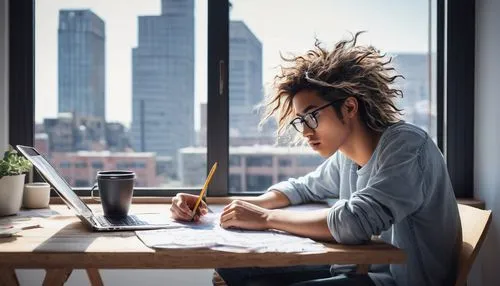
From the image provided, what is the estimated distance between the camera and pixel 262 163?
245 cm

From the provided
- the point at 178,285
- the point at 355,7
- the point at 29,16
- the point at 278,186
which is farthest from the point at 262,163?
the point at 29,16

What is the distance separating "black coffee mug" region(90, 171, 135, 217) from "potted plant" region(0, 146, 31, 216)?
1.18 feet

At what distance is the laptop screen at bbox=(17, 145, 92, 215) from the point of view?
146 centimetres

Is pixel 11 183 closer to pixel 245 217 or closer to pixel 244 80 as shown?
pixel 245 217

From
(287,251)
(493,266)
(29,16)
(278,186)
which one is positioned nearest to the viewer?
(287,251)

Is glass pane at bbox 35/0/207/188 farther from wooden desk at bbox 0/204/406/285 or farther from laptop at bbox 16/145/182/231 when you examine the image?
wooden desk at bbox 0/204/406/285

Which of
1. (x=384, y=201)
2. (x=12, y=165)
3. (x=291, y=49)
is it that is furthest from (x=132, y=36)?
(x=384, y=201)

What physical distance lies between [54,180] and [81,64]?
104 cm

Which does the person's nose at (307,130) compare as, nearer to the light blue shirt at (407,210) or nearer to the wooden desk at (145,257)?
the light blue shirt at (407,210)

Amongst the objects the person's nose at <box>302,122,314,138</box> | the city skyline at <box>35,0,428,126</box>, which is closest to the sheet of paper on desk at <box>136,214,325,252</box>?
the person's nose at <box>302,122,314,138</box>

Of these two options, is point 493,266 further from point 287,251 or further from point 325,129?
point 287,251

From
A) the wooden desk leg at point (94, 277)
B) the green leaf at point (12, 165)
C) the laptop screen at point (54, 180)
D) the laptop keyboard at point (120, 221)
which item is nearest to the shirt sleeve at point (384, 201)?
the laptop keyboard at point (120, 221)

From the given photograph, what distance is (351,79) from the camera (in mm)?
1575

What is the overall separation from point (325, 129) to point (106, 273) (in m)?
1.24
